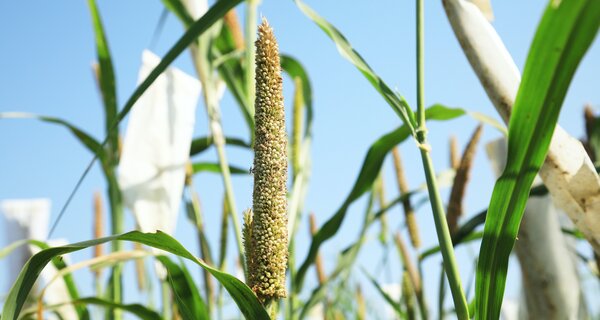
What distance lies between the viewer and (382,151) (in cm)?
116

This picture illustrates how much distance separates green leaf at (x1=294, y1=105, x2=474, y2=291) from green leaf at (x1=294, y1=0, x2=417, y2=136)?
10.6 inches

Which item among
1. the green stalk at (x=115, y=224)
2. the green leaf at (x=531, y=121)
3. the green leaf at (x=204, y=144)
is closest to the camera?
the green leaf at (x=531, y=121)

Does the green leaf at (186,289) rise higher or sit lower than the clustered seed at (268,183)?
lower

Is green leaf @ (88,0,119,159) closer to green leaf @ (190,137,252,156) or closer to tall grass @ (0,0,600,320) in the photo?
tall grass @ (0,0,600,320)

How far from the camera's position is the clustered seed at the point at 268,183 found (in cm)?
62

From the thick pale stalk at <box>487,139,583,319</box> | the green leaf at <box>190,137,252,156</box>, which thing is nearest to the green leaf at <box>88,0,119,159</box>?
the green leaf at <box>190,137,252,156</box>

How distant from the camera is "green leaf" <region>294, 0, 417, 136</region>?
79 centimetres

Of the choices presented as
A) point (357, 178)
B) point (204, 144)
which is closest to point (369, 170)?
point (357, 178)

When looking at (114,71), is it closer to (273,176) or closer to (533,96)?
(273,176)

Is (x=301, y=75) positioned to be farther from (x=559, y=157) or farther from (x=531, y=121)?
(x=531, y=121)

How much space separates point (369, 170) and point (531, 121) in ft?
1.77

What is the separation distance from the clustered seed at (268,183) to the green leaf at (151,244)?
13 millimetres

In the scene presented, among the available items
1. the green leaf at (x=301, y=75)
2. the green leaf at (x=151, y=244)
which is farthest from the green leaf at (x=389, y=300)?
the green leaf at (x=151, y=244)

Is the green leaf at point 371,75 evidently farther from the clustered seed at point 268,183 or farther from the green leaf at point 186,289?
the green leaf at point 186,289
